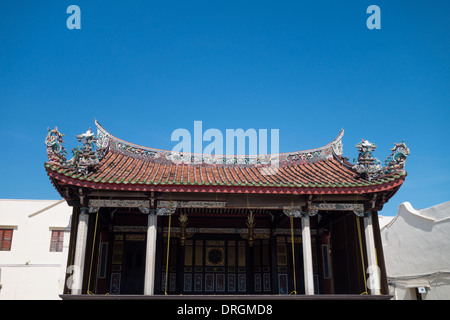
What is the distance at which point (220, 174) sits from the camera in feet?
47.3

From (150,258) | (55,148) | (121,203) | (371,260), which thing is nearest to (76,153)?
(55,148)

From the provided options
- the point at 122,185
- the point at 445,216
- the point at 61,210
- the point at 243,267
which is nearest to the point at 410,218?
the point at 445,216

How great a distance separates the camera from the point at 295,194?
12.2 meters

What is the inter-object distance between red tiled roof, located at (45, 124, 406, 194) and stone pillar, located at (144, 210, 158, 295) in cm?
110

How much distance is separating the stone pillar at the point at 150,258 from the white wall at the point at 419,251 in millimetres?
14084

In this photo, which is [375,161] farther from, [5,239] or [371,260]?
[5,239]

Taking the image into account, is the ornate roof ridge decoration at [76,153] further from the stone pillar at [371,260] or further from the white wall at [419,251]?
the white wall at [419,251]

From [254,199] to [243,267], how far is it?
4.10m

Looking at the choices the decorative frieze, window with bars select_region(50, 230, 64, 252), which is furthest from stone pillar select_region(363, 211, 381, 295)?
window with bars select_region(50, 230, 64, 252)

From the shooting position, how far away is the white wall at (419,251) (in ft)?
61.3

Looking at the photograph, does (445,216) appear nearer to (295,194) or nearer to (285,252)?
(285,252)

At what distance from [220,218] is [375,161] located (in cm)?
613

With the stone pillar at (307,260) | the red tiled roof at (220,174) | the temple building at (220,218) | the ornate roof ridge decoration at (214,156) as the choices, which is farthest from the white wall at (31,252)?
the stone pillar at (307,260)
